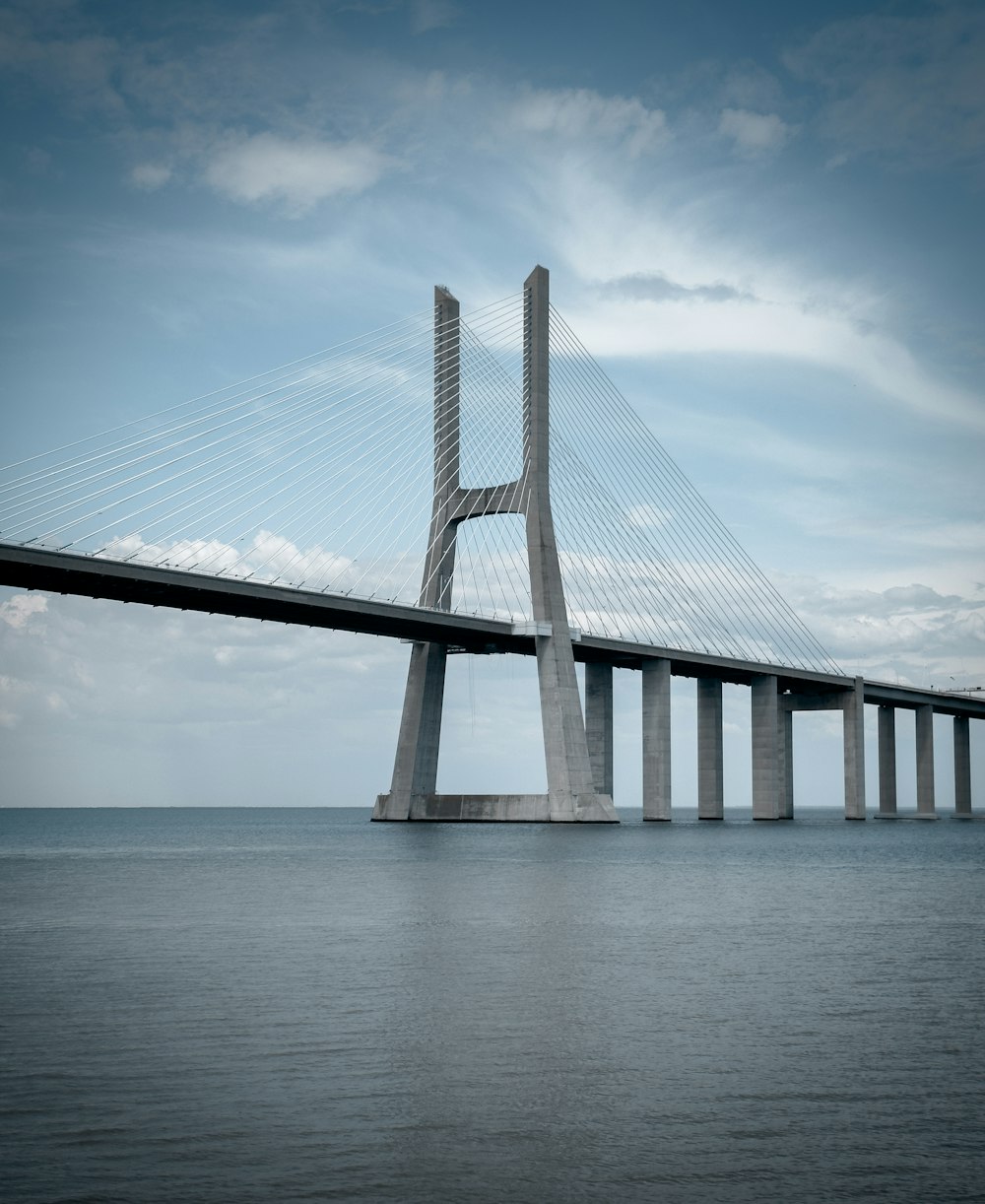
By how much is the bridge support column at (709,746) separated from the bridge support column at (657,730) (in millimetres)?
7736

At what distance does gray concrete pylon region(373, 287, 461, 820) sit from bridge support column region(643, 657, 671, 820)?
42.9 feet

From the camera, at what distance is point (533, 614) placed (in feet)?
211

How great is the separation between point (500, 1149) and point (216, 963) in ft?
33.2

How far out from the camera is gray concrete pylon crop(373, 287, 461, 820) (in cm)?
6831

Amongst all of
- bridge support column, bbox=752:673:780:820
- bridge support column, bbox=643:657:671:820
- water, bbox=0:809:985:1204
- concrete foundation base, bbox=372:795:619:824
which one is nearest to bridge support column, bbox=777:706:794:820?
bridge support column, bbox=752:673:780:820

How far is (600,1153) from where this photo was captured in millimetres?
9867

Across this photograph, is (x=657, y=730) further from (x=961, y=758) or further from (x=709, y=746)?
(x=961, y=758)

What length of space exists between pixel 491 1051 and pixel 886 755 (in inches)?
3915

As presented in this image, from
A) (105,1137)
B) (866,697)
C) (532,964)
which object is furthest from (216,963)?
(866,697)

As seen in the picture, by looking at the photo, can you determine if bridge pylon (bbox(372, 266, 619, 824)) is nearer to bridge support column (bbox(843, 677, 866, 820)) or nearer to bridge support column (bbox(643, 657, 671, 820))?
bridge support column (bbox(643, 657, 671, 820))

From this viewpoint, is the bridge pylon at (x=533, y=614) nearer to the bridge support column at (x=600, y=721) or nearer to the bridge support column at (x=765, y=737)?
the bridge support column at (x=600, y=721)

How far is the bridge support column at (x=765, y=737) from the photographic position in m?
87.9

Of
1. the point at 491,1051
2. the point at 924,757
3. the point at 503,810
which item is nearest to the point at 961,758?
the point at 924,757

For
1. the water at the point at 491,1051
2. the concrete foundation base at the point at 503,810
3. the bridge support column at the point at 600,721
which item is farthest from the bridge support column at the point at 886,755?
the water at the point at 491,1051
